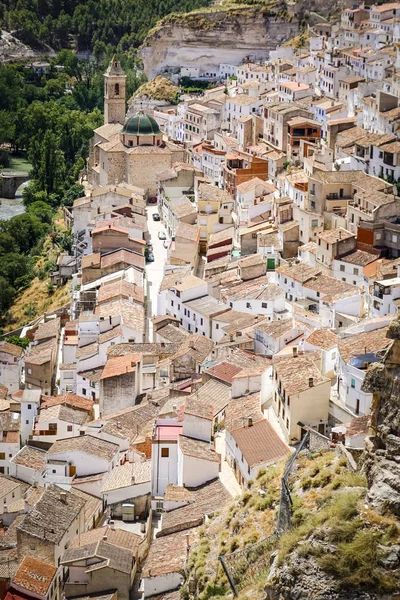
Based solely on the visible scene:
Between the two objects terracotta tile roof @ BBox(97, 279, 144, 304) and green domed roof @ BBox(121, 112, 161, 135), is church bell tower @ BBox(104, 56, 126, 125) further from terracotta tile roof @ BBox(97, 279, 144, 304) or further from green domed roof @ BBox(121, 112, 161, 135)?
terracotta tile roof @ BBox(97, 279, 144, 304)

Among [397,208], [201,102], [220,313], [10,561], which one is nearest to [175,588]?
[10,561]

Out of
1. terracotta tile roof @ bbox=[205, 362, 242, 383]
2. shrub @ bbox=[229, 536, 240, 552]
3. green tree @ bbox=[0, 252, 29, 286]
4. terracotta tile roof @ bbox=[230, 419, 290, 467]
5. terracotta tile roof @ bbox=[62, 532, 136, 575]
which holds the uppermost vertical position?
shrub @ bbox=[229, 536, 240, 552]

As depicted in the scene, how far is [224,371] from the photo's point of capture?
29.3 m

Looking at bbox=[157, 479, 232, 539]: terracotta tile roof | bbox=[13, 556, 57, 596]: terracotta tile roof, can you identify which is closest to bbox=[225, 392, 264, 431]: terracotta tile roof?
bbox=[157, 479, 232, 539]: terracotta tile roof

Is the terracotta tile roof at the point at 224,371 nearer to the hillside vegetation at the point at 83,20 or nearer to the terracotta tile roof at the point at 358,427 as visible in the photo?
the terracotta tile roof at the point at 358,427

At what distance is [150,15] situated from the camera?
8950 centimetres

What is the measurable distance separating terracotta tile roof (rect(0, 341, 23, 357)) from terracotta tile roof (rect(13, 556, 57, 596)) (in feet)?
43.2

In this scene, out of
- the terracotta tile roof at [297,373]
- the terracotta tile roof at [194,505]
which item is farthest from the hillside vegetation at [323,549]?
the terracotta tile roof at [297,373]

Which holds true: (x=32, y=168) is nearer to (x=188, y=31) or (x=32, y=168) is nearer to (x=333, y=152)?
(x=188, y=31)

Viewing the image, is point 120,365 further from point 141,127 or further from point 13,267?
point 141,127

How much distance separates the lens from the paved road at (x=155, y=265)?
126ft

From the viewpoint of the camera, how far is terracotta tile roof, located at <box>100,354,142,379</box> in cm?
3169

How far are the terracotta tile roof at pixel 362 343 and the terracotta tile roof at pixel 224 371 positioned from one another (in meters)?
3.93

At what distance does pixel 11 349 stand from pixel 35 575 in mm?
14056
